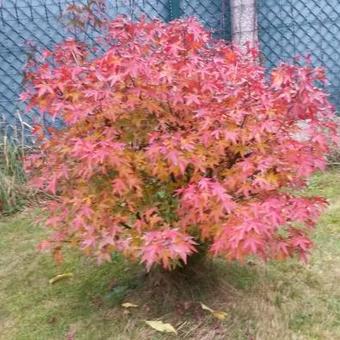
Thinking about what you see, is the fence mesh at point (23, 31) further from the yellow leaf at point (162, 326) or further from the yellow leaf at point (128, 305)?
the yellow leaf at point (162, 326)

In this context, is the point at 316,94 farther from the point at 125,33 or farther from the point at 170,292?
the point at 170,292

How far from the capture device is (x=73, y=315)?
362 centimetres

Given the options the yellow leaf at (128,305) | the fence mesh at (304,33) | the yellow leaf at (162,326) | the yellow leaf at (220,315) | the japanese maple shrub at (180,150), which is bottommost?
the yellow leaf at (162,326)

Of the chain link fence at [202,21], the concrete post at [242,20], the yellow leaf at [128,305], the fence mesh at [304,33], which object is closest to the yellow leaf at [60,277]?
the yellow leaf at [128,305]

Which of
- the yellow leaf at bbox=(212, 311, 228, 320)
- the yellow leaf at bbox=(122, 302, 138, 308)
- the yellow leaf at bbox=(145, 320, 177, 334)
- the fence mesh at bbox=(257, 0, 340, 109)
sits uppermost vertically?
the fence mesh at bbox=(257, 0, 340, 109)

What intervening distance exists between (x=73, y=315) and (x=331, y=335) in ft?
4.52

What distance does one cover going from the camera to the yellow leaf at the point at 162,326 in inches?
129

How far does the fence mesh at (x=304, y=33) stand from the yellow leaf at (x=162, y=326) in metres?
4.08

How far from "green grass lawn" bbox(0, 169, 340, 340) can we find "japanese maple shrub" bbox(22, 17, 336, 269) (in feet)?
1.61

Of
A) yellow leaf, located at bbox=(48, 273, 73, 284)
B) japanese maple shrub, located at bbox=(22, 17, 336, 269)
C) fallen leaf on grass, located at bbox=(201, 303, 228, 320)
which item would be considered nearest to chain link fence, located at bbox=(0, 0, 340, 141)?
yellow leaf, located at bbox=(48, 273, 73, 284)

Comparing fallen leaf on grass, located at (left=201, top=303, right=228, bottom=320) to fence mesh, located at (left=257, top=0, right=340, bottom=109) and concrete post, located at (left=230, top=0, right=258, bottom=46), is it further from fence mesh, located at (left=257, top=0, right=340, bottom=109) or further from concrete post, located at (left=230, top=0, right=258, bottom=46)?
fence mesh, located at (left=257, top=0, right=340, bottom=109)

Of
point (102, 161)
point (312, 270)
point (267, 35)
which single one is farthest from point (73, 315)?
point (267, 35)

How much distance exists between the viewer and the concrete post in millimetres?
6223

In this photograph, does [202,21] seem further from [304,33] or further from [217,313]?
[217,313]
